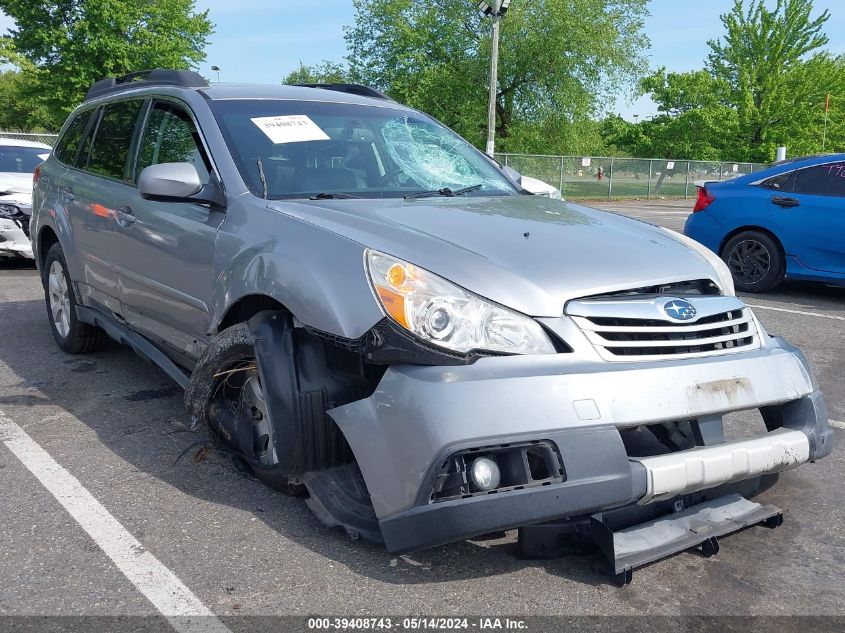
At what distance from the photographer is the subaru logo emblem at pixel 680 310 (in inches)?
110

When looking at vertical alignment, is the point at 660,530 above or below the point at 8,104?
below

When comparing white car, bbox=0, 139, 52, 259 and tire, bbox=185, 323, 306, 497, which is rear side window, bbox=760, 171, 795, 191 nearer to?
tire, bbox=185, 323, 306, 497

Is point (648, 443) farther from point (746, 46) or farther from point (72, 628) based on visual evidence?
point (746, 46)

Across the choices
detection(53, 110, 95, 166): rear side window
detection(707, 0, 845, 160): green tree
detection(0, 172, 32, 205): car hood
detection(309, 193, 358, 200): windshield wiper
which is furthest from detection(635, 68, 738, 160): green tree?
detection(309, 193, 358, 200): windshield wiper

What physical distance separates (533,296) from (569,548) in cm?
87

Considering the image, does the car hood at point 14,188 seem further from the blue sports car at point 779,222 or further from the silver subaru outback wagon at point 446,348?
the blue sports car at point 779,222

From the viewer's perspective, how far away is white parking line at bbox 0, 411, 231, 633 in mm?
2562

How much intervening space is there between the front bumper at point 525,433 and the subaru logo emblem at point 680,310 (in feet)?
0.62

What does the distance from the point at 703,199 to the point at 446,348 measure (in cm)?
730

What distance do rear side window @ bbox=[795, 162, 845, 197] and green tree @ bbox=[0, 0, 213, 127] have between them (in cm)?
2680

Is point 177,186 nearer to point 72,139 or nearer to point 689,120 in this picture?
point 72,139

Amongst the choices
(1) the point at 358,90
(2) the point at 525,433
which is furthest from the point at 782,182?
(2) the point at 525,433

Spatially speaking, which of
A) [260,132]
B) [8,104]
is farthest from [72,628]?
[8,104]

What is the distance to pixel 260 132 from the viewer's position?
3834 mm
